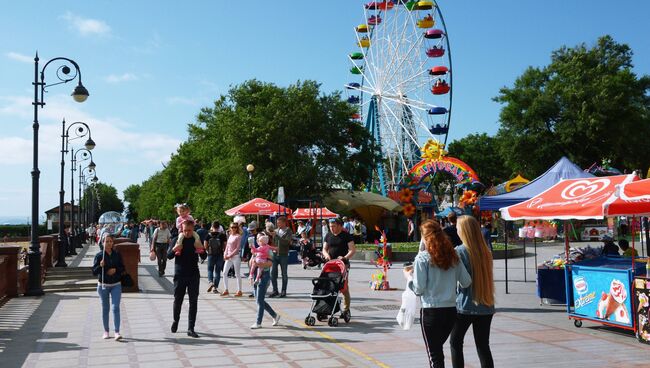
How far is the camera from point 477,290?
19.5 ft

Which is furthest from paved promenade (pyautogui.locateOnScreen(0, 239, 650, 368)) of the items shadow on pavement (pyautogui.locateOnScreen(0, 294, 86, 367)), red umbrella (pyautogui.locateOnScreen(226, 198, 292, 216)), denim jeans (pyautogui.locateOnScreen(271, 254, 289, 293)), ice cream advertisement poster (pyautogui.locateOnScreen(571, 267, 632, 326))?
red umbrella (pyautogui.locateOnScreen(226, 198, 292, 216))

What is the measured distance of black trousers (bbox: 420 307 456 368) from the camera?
19.1 ft

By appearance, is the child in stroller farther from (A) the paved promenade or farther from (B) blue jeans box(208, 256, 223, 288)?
(A) the paved promenade

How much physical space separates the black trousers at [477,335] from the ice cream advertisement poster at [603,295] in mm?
4451

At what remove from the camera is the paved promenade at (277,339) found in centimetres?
825

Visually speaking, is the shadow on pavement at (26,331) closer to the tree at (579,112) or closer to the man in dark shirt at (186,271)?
the man in dark shirt at (186,271)

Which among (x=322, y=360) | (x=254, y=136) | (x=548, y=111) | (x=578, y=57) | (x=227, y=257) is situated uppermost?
(x=578, y=57)

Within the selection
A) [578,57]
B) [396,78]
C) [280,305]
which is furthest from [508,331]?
[578,57]

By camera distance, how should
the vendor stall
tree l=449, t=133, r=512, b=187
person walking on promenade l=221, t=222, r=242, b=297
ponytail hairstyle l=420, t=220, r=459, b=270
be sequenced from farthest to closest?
tree l=449, t=133, r=512, b=187 < person walking on promenade l=221, t=222, r=242, b=297 < the vendor stall < ponytail hairstyle l=420, t=220, r=459, b=270

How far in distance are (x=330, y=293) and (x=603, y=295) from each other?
4.28 metres

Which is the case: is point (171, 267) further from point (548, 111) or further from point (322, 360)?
point (548, 111)

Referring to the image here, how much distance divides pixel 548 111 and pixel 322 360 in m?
48.0

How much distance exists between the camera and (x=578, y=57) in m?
52.8

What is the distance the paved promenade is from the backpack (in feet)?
7.42
